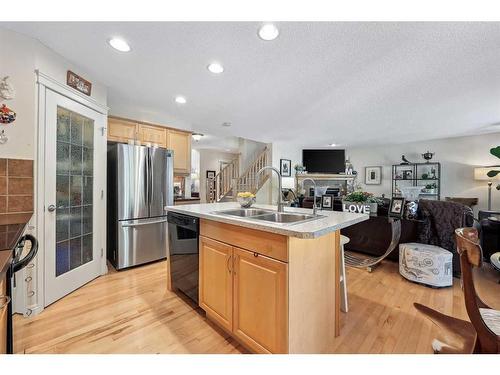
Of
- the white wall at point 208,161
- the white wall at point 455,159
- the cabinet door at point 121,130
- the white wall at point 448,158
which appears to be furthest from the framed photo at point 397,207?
the white wall at point 208,161

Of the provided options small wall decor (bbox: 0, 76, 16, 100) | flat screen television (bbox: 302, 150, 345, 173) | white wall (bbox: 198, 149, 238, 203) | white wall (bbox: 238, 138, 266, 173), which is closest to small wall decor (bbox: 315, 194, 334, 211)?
small wall decor (bbox: 0, 76, 16, 100)

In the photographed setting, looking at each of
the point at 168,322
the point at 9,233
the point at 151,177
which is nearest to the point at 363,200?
the point at 168,322

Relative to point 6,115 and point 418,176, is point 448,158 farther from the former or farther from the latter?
point 6,115

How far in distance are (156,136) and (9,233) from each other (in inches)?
98.3

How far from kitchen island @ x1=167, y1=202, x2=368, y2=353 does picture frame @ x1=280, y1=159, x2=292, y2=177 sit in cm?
443

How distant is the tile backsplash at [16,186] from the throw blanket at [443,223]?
417 centimetres

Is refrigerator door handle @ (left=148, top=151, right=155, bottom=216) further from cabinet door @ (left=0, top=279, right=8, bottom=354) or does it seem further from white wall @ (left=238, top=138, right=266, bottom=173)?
white wall @ (left=238, top=138, right=266, bottom=173)

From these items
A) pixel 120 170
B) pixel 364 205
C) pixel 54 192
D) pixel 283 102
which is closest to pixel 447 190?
→ pixel 364 205

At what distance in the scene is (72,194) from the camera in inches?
90.1

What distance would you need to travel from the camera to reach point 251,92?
2.70 meters

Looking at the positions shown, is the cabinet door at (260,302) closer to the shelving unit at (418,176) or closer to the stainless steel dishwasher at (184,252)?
the stainless steel dishwasher at (184,252)

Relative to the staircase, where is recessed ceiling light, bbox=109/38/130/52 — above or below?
above

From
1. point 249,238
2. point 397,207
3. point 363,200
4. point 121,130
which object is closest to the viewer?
point 249,238

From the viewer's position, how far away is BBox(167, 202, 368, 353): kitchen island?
1219mm
